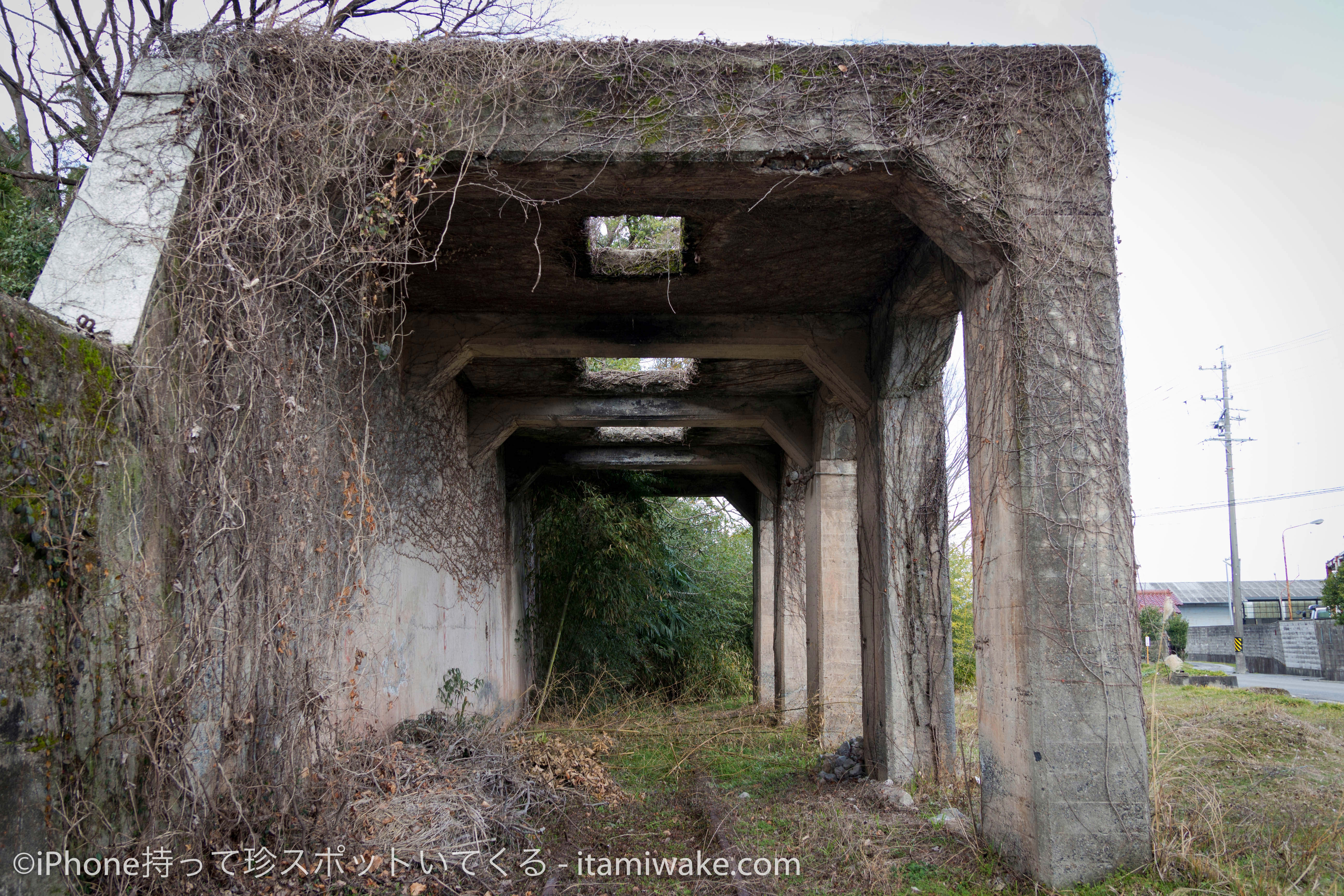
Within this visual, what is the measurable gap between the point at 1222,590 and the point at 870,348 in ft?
177

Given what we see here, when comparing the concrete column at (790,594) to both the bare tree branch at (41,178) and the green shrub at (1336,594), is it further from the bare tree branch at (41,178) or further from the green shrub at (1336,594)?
the green shrub at (1336,594)

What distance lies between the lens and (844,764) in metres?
7.05

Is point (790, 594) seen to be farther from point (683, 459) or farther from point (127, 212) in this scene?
point (127, 212)

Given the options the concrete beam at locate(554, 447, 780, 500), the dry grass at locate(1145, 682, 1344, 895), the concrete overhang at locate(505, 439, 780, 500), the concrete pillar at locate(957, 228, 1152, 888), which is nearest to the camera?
the dry grass at locate(1145, 682, 1344, 895)

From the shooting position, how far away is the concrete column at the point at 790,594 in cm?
1155

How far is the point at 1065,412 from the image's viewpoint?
13.6 feet

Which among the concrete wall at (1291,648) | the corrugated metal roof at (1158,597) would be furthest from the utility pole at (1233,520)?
the corrugated metal roof at (1158,597)

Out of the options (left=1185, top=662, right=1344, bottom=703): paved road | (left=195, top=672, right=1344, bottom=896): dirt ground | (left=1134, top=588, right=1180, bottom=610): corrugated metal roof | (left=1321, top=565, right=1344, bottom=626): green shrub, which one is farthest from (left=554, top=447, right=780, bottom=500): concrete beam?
(left=1134, top=588, right=1180, bottom=610): corrugated metal roof

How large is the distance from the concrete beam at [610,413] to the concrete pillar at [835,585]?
465 mm

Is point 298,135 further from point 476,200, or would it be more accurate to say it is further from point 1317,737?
point 1317,737

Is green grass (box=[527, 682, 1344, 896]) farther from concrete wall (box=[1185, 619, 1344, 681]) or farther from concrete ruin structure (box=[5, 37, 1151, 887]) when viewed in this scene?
concrete wall (box=[1185, 619, 1344, 681])

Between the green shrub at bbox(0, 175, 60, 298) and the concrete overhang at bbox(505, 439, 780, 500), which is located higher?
the green shrub at bbox(0, 175, 60, 298)

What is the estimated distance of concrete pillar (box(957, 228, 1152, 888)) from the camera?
12.6 ft

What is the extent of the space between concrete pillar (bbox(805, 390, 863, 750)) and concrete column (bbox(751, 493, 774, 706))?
12.2ft
